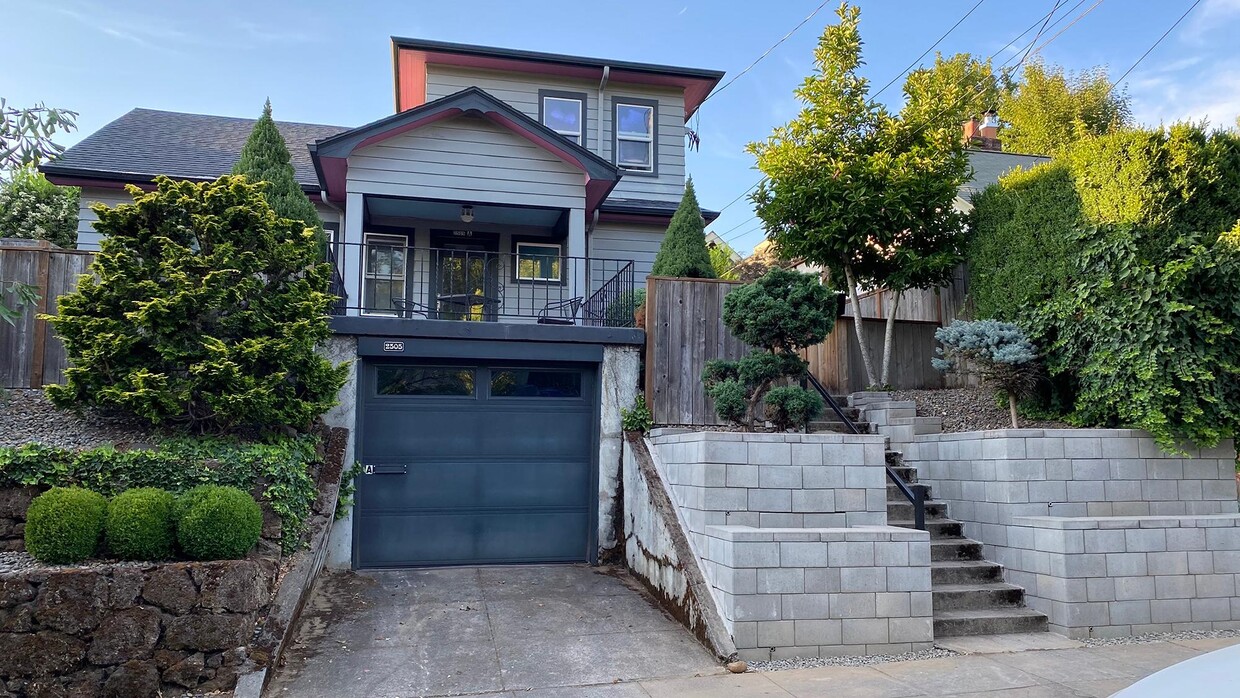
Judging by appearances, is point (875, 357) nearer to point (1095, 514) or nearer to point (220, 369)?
point (1095, 514)

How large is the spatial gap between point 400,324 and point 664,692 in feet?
15.0

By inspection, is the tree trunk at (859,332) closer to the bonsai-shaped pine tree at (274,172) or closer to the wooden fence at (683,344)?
the wooden fence at (683,344)

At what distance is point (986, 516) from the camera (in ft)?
22.4

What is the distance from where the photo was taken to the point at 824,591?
18.4 ft

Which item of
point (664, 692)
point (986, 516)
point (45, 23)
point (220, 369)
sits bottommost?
point (664, 692)

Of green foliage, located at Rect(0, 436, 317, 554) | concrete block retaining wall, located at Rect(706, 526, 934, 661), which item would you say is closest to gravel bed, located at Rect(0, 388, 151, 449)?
green foliage, located at Rect(0, 436, 317, 554)

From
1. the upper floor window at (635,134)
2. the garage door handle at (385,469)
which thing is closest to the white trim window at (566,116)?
the upper floor window at (635,134)

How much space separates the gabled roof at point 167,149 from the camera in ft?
35.1

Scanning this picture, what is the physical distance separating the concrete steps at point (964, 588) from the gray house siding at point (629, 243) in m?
6.15

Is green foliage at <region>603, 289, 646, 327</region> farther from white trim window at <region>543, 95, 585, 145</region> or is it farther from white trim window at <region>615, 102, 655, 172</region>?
white trim window at <region>543, 95, 585, 145</region>

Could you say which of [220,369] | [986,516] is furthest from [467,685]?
[986,516]

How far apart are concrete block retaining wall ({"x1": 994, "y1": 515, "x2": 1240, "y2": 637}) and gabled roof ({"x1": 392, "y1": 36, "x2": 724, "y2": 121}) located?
29.7 feet

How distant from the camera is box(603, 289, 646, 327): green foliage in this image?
923cm

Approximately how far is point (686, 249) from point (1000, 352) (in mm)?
3485
